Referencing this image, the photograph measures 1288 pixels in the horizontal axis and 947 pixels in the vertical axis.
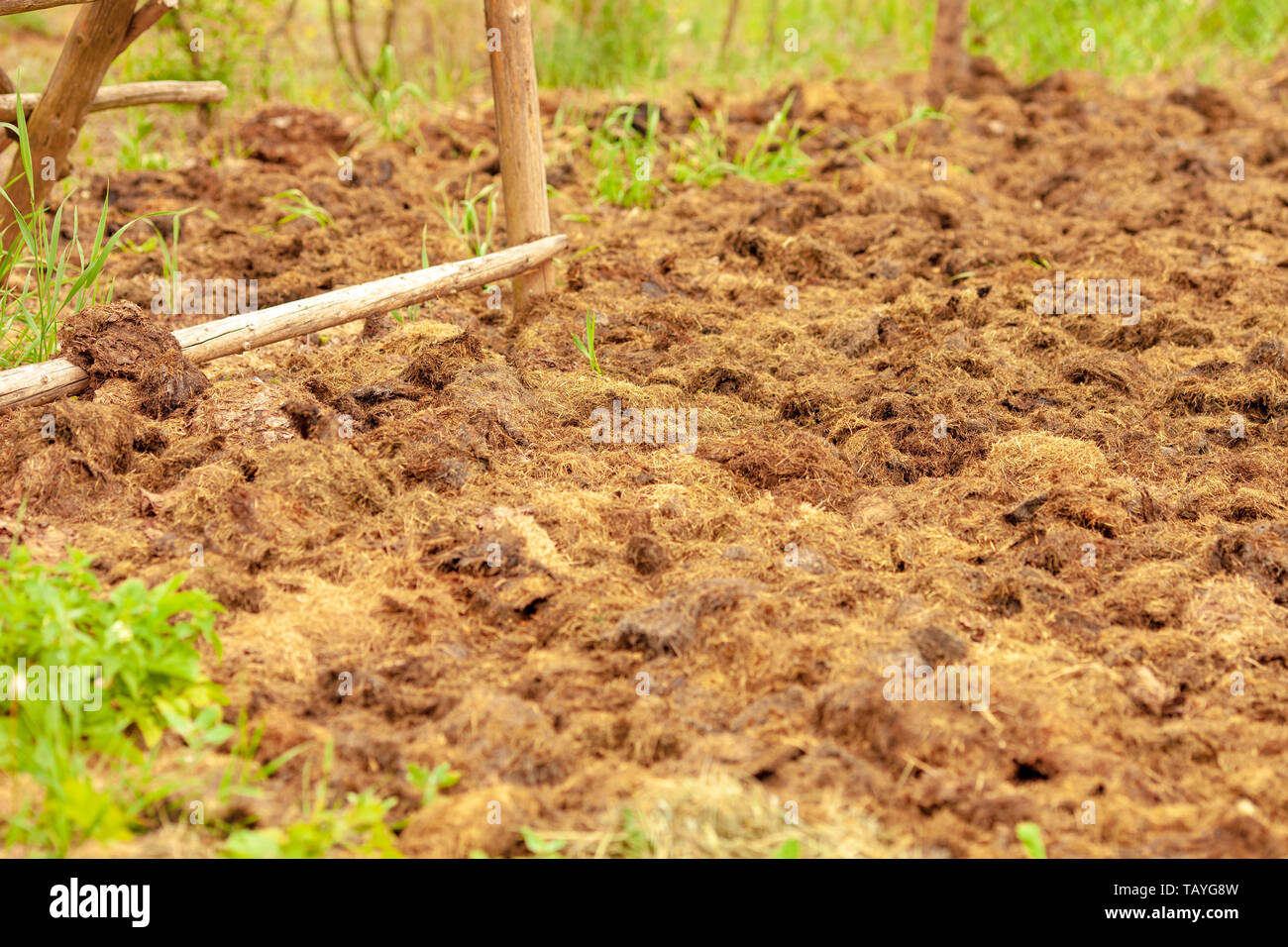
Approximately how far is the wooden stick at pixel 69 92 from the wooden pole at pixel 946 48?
5.42m

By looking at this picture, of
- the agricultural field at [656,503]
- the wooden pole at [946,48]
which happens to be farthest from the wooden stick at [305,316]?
the wooden pole at [946,48]

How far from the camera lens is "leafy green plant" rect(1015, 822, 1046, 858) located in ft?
7.00

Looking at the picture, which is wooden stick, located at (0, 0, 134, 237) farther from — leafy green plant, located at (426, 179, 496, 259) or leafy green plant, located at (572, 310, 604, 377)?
leafy green plant, located at (572, 310, 604, 377)

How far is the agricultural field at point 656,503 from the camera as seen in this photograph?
7.43 ft

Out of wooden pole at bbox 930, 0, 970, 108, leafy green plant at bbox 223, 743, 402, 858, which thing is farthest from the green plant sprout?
wooden pole at bbox 930, 0, 970, 108

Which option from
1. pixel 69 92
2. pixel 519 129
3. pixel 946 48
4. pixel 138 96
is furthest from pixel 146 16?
pixel 946 48

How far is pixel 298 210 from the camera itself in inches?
222

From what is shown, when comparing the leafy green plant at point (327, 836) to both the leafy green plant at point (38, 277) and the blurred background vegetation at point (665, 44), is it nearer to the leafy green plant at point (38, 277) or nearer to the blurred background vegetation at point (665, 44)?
the leafy green plant at point (38, 277)

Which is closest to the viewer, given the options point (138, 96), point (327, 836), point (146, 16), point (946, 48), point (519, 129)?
point (327, 836)

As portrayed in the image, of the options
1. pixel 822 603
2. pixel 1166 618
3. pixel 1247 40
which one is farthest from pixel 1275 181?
pixel 822 603

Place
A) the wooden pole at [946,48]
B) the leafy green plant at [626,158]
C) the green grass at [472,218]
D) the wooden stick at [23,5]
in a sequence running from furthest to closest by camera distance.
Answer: the wooden pole at [946,48] < the leafy green plant at [626,158] < the green grass at [472,218] < the wooden stick at [23,5]

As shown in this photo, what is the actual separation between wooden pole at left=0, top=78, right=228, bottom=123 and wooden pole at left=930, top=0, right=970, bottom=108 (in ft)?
16.3

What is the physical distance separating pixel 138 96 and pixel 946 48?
→ 18.2 ft

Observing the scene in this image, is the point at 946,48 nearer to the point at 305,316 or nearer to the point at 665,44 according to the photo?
the point at 665,44
